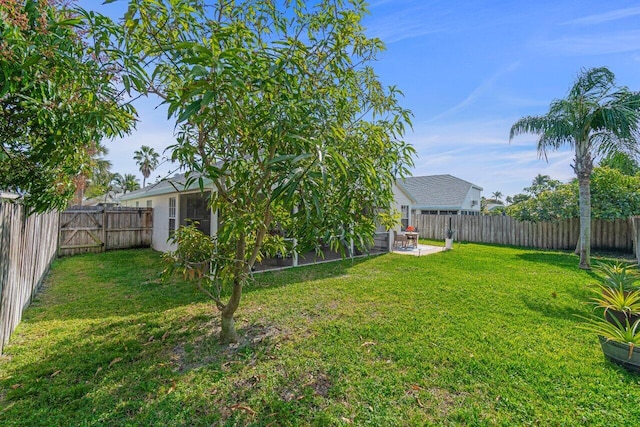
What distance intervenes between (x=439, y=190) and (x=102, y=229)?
74.4 ft

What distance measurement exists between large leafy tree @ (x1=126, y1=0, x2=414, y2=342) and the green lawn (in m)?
0.98

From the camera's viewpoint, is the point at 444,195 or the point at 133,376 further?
the point at 444,195

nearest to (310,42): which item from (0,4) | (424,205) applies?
(0,4)

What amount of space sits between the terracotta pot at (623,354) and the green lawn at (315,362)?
10 centimetres

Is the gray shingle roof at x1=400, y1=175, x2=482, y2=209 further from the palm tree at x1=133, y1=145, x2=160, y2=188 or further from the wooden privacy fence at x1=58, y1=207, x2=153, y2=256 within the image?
the palm tree at x1=133, y1=145, x2=160, y2=188

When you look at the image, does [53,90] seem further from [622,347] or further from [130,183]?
[130,183]

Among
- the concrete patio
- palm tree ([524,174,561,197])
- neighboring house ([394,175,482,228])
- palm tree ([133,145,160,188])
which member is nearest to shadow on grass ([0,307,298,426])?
the concrete patio

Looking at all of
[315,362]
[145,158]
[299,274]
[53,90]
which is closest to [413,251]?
[299,274]

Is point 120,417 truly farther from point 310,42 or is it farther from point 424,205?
point 424,205

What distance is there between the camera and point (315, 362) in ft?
10.8

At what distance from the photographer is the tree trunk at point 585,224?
884 cm

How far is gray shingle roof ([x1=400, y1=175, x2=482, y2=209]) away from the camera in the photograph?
22125 millimetres

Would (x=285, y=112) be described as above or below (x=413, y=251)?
above

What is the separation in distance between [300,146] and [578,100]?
11.1m
